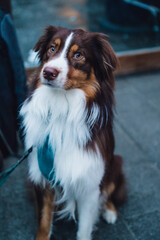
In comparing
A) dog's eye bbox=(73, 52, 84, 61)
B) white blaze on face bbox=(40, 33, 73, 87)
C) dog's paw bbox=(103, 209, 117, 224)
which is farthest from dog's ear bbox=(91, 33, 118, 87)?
dog's paw bbox=(103, 209, 117, 224)

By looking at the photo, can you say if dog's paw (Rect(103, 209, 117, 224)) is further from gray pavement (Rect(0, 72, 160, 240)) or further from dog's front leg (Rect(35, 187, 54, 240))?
dog's front leg (Rect(35, 187, 54, 240))

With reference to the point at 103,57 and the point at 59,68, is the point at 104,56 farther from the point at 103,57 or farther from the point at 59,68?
the point at 59,68

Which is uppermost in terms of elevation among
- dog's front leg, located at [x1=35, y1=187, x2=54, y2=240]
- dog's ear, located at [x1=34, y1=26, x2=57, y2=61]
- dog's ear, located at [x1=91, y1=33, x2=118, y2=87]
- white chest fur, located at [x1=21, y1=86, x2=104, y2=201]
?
dog's ear, located at [x1=34, y1=26, x2=57, y2=61]

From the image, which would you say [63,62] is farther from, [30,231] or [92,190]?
[30,231]

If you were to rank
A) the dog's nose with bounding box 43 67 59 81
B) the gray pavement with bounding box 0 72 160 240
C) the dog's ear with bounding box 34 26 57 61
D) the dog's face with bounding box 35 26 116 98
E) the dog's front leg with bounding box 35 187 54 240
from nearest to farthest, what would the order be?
1. the dog's nose with bounding box 43 67 59 81
2. the dog's face with bounding box 35 26 116 98
3. the dog's ear with bounding box 34 26 57 61
4. the dog's front leg with bounding box 35 187 54 240
5. the gray pavement with bounding box 0 72 160 240

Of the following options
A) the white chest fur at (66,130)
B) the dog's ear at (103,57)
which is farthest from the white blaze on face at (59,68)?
the dog's ear at (103,57)

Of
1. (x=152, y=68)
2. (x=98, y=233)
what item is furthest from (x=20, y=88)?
(x=152, y=68)

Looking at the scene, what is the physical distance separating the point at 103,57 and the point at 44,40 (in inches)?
17.7

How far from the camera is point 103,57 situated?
183 cm

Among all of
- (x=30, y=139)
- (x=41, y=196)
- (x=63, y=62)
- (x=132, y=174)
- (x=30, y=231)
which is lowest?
(x=132, y=174)

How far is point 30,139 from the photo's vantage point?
6.47ft

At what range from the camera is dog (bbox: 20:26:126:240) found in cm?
178

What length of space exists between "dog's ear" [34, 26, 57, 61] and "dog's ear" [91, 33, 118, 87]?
0.32 m

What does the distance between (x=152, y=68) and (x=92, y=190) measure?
3.61m
